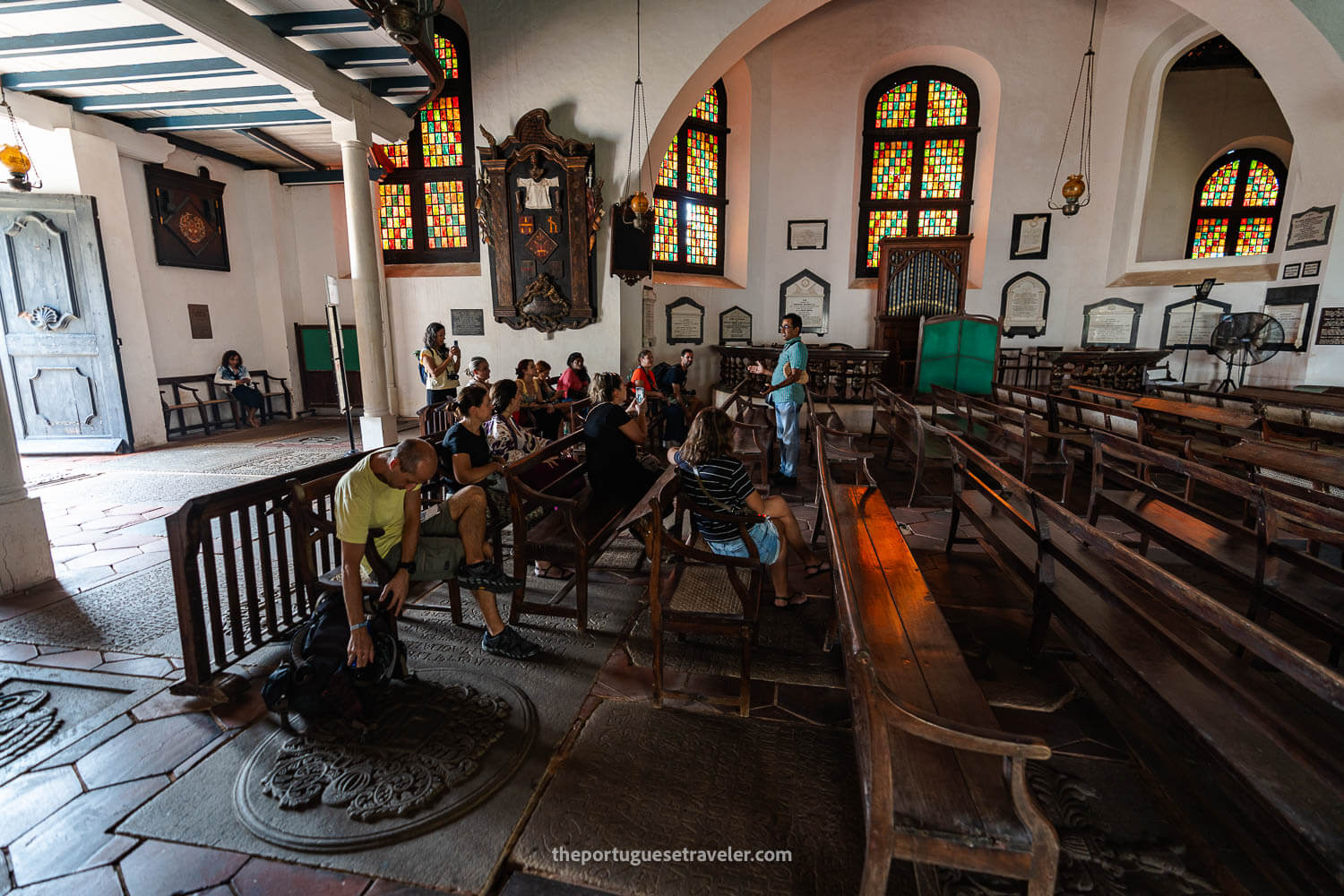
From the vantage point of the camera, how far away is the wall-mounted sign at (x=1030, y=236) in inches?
434

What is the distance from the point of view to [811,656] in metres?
2.98

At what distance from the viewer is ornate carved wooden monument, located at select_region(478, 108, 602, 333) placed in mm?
8297

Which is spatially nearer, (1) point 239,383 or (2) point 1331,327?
(2) point 1331,327

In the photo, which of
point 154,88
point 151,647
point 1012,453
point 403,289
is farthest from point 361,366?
point 1012,453

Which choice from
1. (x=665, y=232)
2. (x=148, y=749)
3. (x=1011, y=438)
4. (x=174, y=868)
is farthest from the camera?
(x=665, y=232)

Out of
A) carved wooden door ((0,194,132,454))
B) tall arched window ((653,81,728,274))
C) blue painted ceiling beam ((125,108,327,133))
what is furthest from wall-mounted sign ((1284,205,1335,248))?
carved wooden door ((0,194,132,454))

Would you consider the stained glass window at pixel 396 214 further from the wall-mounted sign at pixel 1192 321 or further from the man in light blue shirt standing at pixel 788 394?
the wall-mounted sign at pixel 1192 321

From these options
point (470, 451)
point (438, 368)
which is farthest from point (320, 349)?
point (470, 451)

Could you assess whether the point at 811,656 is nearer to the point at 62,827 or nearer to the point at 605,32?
the point at 62,827

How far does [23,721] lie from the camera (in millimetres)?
2500

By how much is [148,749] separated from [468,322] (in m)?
8.10

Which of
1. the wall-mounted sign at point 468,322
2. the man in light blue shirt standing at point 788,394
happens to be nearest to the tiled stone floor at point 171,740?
the man in light blue shirt standing at point 788,394

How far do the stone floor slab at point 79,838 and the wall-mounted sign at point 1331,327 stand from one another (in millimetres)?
11906

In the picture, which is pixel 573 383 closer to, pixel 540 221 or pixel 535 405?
pixel 535 405
